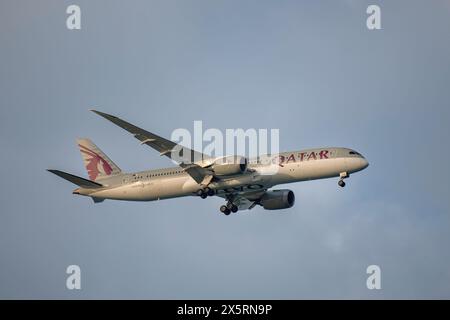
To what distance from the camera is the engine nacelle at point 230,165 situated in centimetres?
7231

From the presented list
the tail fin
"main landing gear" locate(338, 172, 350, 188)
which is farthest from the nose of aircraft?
the tail fin

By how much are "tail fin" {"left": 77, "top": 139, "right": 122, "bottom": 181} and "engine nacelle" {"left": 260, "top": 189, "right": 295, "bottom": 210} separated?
521 inches

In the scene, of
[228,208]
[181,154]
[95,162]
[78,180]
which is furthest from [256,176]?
[95,162]

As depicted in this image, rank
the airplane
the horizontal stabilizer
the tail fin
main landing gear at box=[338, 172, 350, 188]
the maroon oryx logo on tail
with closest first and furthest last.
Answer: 1. main landing gear at box=[338, 172, 350, 188]
2. the airplane
3. the horizontal stabilizer
4. the tail fin
5. the maroon oryx logo on tail

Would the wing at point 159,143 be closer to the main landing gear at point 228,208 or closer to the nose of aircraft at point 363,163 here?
the main landing gear at point 228,208

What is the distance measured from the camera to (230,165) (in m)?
72.6

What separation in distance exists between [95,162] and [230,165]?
1708 centimetres

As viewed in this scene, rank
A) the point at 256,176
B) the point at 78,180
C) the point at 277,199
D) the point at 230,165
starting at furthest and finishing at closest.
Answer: the point at 277,199 < the point at 78,180 < the point at 256,176 < the point at 230,165

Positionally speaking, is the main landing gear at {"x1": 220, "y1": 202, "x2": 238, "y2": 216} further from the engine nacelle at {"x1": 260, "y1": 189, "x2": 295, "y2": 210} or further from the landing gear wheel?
the engine nacelle at {"x1": 260, "y1": 189, "x2": 295, "y2": 210}

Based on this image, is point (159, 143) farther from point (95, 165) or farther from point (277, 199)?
point (95, 165)

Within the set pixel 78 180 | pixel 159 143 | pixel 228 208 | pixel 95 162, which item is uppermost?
pixel 95 162

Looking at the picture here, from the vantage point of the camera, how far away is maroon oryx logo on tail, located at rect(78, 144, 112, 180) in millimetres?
83375

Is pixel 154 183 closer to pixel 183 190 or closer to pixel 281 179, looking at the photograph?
pixel 183 190
